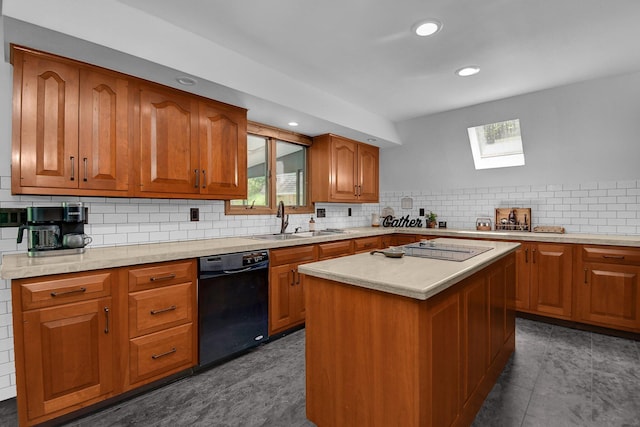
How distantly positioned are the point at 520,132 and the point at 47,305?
4.61 meters

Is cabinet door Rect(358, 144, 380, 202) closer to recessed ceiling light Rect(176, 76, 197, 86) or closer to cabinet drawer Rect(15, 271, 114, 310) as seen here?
recessed ceiling light Rect(176, 76, 197, 86)

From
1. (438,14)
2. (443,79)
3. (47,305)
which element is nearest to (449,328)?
(438,14)

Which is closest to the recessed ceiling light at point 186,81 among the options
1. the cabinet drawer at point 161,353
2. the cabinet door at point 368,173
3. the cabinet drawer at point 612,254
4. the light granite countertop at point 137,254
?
the light granite countertop at point 137,254

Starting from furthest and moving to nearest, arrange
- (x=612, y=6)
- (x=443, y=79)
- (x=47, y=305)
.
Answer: (x=443, y=79)
(x=612, y=6)
(x=47, y=305)

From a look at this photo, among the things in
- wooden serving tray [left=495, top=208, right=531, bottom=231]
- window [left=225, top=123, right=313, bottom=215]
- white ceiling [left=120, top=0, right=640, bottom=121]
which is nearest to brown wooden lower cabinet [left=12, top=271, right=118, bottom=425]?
window [left=225, top=123, right=313, bottom=215]

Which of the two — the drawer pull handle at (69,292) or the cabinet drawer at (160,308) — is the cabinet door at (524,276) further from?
the drawer pull handle at (69,292)

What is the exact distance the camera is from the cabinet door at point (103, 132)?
2076 mm

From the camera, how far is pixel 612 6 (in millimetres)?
2002

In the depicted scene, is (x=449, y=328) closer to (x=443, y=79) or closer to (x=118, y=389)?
(x=118, y=389)

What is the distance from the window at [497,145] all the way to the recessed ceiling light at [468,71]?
124 cm

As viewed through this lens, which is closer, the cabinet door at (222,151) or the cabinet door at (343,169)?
the cabinet door at (222,151)

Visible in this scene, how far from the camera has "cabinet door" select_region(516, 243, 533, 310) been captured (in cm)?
341

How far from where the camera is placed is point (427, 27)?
2.22 metres

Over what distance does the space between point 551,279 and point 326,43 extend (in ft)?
10.5
